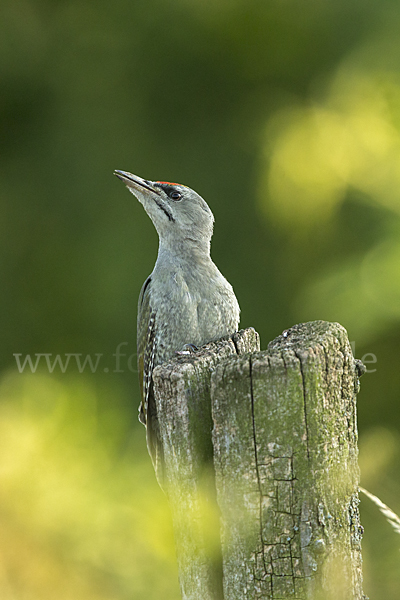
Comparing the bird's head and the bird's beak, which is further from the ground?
the bird's beak

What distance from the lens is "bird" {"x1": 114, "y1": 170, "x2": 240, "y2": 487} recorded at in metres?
3.72

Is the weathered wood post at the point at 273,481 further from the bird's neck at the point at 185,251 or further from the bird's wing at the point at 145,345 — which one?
the bird's neck at the point at 185,251

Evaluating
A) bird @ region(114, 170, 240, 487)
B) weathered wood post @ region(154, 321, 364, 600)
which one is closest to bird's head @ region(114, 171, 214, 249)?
bird @ region(114, 170, 240, 487)

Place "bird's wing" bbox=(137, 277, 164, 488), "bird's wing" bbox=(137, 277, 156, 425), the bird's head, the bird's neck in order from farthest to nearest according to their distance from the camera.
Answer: the bird's head < the bird's neck < "bird's wing" bbox=(137, 277, 156, 425) < "bird's wing" bbox=(137, 277, 164, 488)

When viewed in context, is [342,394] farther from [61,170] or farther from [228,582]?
[61,170]


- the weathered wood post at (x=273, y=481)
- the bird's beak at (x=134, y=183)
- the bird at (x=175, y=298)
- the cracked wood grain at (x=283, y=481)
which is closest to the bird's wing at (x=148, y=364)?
the bird at (x=175, y=298)

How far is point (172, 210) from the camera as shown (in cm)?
407

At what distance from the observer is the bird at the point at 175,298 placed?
12.2 ft

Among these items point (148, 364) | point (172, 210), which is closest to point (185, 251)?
point (172, 210)

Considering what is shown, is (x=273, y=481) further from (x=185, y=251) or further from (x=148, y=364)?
(x=185, y=251)

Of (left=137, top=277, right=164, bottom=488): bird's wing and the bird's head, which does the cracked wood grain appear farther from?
the bird's head

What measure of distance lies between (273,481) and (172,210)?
2.67 m

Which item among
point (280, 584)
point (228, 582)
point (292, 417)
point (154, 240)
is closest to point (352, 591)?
point (280, 584)

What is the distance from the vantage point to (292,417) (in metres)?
1.71
